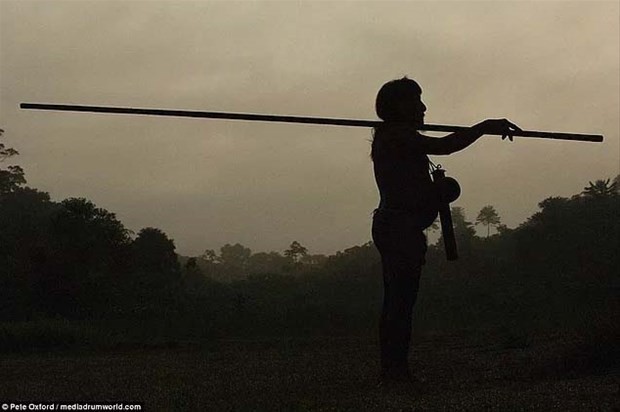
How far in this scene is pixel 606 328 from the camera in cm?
445

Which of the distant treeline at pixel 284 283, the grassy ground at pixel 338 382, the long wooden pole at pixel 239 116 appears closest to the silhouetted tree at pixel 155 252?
the distant treeline at pixel 284 283

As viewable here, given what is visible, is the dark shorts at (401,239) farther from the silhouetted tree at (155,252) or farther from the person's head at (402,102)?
the silhouetted tree at (155,252)

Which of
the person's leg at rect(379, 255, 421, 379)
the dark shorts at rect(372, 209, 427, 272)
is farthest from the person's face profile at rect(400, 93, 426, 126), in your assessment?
the person's leg at rect(379, 255, 421, 379)

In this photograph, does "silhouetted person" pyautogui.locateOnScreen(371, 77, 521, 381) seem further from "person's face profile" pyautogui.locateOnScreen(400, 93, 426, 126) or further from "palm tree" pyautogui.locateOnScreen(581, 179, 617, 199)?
"palm tree" pyautogui.locateOnScreen(581, 179, 617, 199)

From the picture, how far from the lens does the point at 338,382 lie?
4070mm

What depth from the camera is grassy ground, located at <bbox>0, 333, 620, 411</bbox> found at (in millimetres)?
3072

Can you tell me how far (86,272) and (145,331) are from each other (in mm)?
4076

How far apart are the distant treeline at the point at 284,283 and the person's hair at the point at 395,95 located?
1.97 m

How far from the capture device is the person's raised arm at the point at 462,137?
13.7 ft

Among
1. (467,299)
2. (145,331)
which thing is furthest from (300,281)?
(145,331)

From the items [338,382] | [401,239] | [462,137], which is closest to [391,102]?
[462,137]

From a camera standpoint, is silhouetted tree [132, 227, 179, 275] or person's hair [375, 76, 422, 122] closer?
person's hair [375, 76, 422, 122]

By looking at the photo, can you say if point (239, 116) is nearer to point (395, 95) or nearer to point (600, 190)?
point (395, 95)

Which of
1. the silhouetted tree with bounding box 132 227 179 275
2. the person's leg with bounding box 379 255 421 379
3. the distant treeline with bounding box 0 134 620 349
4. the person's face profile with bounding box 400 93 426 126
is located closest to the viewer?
the person's leg with bounding box 379 255 421 379
